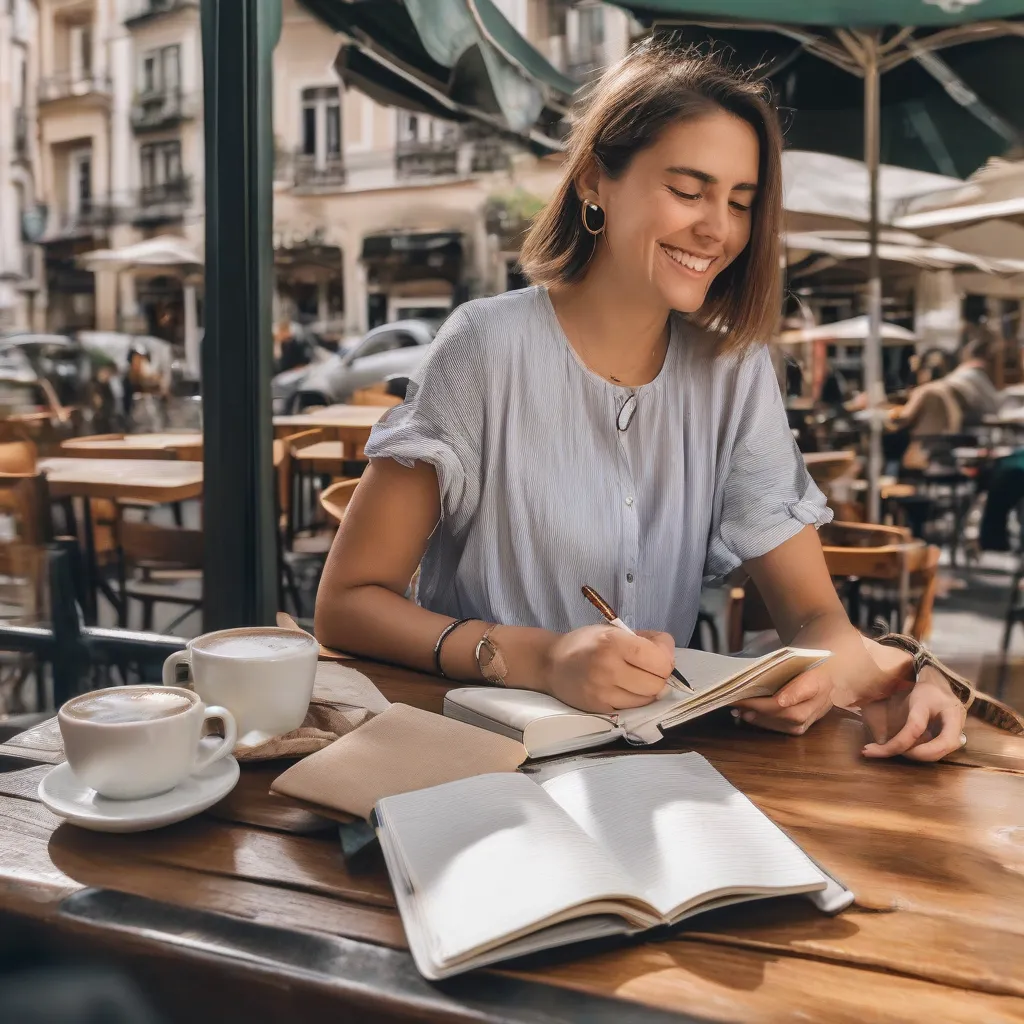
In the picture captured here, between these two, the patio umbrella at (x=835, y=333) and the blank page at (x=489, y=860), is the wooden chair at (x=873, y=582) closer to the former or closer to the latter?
the blank page at (x=489, y=860)

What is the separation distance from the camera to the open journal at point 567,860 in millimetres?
659

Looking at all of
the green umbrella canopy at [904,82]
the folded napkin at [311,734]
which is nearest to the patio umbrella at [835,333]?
the green umbrella canopy at [904,82]

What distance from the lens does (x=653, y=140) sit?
1.56 meters

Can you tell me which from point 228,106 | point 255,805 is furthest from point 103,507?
point 255,805

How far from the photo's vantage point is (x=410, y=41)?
3699mm

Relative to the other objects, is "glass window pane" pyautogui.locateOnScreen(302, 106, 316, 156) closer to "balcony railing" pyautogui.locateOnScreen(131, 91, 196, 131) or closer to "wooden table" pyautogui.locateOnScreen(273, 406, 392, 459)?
"balcony railing" pyautogui.locateOnScreen(131, 91, 196, 131)

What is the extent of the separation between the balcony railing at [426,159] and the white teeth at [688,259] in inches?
199

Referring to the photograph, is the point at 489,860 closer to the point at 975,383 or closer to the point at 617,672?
the point at 617,672

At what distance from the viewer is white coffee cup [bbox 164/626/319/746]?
0.98 metres

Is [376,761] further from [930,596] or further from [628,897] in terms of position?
[930,596]

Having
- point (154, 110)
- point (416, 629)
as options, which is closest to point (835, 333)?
point (154, 110)

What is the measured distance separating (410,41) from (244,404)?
1957mm

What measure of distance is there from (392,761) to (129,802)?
0.23 m

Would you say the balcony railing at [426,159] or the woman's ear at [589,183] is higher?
the balcony railing at [426,159]
